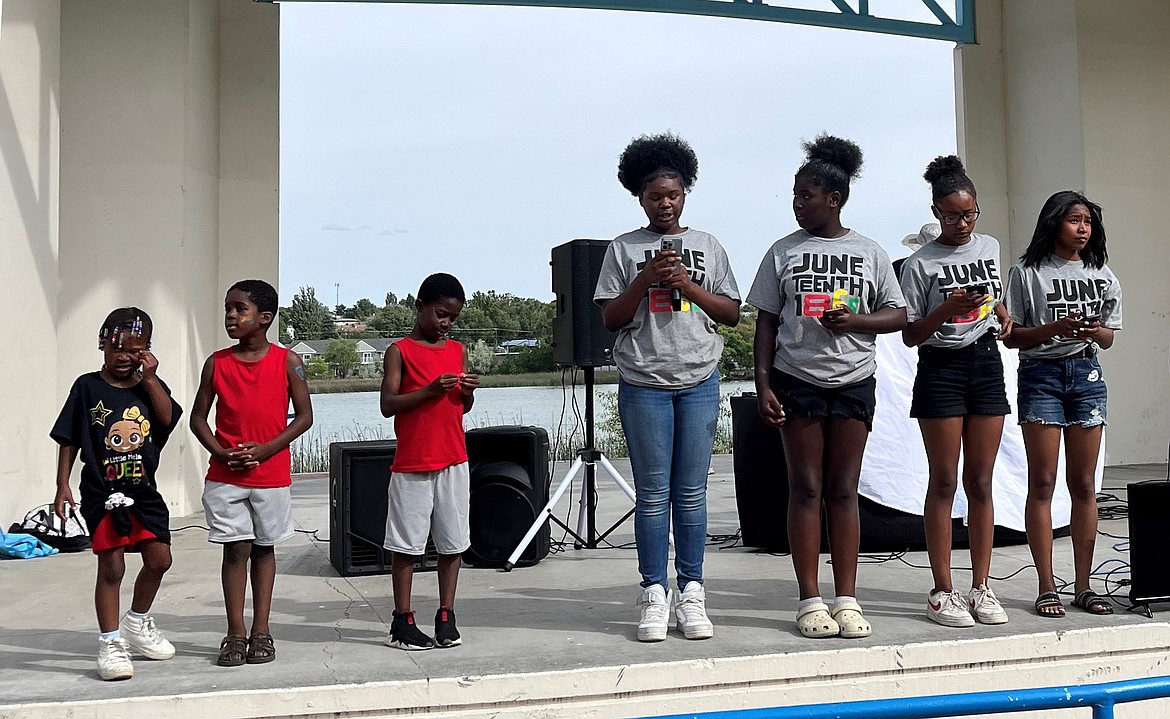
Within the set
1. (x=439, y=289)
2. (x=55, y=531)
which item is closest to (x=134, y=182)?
(x=55, y=531)

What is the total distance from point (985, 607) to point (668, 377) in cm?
125

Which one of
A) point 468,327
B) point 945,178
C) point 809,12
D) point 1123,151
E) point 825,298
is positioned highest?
point 809,12

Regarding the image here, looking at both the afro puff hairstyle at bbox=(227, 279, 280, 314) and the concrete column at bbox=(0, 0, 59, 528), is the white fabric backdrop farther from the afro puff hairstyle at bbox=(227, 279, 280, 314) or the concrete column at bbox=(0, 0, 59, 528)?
the concrete column at bbox=(0, 0, 59, 528)

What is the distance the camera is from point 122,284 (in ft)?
21.4

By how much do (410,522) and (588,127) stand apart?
17.7 metres

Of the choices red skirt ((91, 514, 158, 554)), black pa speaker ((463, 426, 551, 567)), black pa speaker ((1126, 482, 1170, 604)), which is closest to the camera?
red skirt ((91, 514, 158, 554))

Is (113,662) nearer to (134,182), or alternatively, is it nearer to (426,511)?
(426,511)

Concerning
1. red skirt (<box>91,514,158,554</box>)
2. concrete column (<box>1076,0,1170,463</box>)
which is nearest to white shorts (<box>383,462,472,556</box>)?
red skirt (<box>91,514,158,554</box>)

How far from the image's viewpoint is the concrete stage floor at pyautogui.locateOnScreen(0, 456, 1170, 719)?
8.52ft

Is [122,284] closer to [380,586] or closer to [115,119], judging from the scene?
[115,119]

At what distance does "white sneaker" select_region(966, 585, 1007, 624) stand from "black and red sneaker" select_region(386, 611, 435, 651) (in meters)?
1.73

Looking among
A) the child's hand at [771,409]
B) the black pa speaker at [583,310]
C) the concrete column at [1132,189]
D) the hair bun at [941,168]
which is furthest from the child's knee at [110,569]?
the concrete column at [1132,189]

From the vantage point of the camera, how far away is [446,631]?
10.00 ft

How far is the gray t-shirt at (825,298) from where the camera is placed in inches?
123
